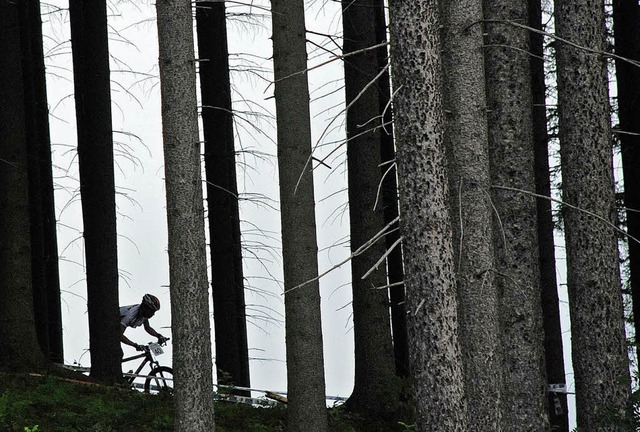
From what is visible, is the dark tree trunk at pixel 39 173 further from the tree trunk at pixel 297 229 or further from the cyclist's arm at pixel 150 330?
the tree trunk at pixel 297 229

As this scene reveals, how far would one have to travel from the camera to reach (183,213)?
861 centimetres

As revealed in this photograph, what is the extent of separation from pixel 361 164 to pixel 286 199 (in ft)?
7.01

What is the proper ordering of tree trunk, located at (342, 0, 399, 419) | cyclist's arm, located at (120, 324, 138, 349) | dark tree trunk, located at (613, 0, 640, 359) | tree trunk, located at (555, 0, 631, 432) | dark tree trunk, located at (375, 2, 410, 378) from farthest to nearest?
1. cyclist's arm, located at (120, 324, 138, 349)
2. dark tree trunk, located at (375, 2, 410, 378)
3. dark tree trunk, located at (613, 0, 640, 359)
4. tree trunk, located at (342, 0, 399, 419)
5. tree trunk, located at (555, 0, 631, 432)

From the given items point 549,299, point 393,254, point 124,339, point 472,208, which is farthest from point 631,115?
point 124,339

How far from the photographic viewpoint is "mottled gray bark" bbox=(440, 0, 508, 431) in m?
7.66

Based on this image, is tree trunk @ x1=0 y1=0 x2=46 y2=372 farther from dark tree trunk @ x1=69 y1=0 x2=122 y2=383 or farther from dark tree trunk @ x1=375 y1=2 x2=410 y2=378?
dark tree trunk @ x1=375 y1=2 x2=410 y2=378

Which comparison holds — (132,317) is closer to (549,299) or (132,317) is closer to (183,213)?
(549,299)

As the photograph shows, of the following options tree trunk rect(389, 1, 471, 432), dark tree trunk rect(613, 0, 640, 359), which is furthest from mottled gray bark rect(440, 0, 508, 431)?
dark tree trunk rect(613, 0, 640, 359)

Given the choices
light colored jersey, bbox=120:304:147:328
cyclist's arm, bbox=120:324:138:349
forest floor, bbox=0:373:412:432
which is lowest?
forest floor, bbox=0:373:412:432

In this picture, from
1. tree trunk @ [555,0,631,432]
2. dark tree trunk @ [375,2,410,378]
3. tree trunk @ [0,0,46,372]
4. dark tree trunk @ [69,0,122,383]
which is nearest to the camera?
tree trunk @ [555,0,631,432]

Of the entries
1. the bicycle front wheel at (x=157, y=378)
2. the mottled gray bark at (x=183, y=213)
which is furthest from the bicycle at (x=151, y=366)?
the mottled gray bark at (x=183, y=213)

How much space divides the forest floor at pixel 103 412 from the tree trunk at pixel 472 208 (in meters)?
2.55

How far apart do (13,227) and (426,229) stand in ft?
26.5

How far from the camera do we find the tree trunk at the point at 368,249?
38.6 ft
